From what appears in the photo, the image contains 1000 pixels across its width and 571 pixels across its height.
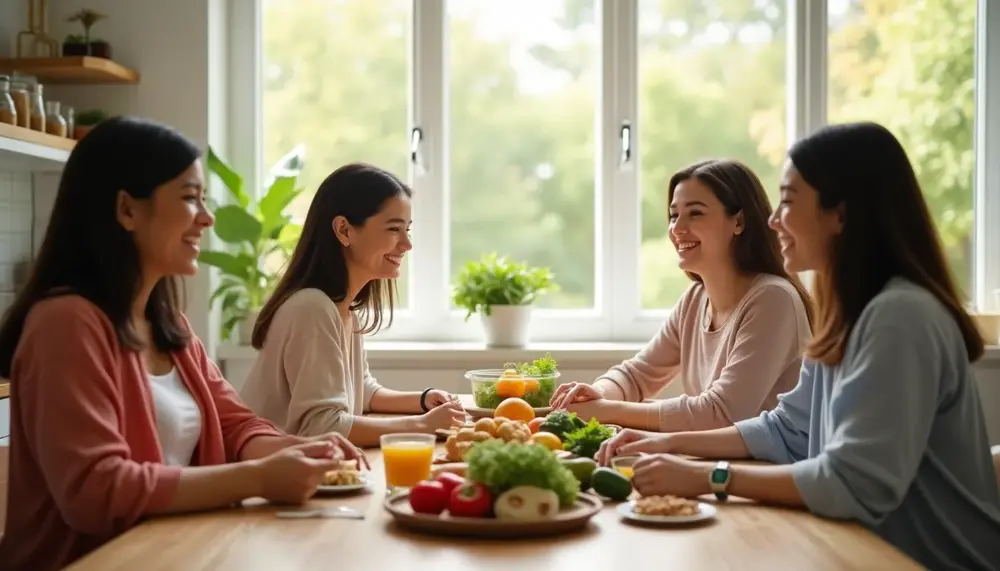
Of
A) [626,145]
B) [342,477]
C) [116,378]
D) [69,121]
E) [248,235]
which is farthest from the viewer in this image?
[626,145]

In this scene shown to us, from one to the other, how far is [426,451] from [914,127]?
306 centimetres

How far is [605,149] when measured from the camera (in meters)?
4.36

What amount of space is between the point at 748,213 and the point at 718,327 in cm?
31

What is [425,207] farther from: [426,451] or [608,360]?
[426,451]

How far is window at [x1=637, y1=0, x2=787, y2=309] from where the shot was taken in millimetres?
4348

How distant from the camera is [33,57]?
384cm

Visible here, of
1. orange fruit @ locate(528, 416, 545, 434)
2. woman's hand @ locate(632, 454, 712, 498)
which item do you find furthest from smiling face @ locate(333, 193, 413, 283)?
woman's hand @ locate(632, 454, 712, 498)

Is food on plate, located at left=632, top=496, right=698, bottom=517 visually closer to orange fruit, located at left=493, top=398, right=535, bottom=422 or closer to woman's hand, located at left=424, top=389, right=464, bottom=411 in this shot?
orange fruit, located at left=493, top=398, right=535, bottom=422

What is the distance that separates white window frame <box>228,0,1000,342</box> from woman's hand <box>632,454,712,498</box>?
8.11 ft

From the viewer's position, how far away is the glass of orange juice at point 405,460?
1.93m

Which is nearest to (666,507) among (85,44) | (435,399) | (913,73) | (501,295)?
(435,399)

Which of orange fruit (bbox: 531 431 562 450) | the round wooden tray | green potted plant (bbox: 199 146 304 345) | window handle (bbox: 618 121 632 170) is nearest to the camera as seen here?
the round wooden tray

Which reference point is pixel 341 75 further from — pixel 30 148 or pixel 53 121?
pixel 30 148

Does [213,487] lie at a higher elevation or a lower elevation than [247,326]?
lower
